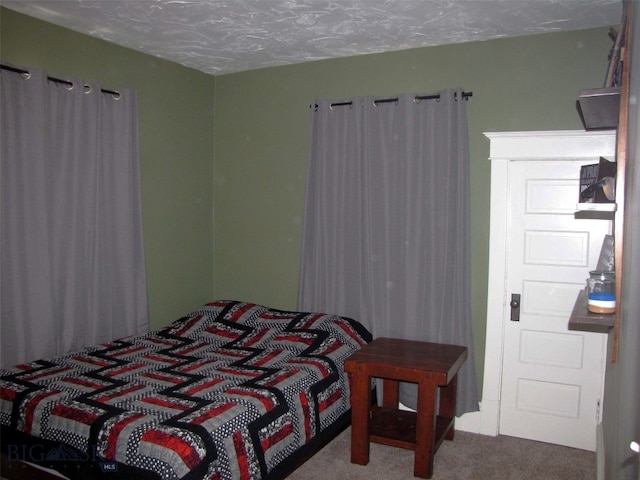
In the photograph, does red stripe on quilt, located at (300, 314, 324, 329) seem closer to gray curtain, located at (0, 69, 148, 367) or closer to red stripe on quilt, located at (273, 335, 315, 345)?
red stripe on quilt, located at (273, 335, 315, 345)

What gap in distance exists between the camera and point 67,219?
334 cm

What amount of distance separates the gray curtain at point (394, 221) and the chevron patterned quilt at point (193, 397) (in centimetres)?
32

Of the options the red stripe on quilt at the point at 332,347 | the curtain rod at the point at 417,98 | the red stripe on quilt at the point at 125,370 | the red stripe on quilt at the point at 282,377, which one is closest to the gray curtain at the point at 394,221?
the curtain rod at the point at 417,98

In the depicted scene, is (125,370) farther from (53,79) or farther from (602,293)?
(602,293)

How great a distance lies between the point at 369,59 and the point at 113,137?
72.8 inches

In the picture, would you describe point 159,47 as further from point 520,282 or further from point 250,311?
point 520,282

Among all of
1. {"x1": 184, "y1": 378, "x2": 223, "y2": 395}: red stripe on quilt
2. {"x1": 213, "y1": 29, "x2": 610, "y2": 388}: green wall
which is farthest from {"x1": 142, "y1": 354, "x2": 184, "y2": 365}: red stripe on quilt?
{"x1": 213, "y1": 29, "x2": 610, "y2": 388}: green wall

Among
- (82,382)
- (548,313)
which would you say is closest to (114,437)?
(82,382)

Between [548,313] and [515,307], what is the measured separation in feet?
0.66

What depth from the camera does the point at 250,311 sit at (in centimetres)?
397

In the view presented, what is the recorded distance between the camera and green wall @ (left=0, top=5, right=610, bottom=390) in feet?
10.9

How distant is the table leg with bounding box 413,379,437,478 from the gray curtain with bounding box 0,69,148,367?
2.03m

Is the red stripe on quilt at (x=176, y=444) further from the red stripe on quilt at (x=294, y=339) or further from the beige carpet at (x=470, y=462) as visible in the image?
the red stripe on quilt at (x=294, y=339)

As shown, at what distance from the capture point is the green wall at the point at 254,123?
10.9ft
